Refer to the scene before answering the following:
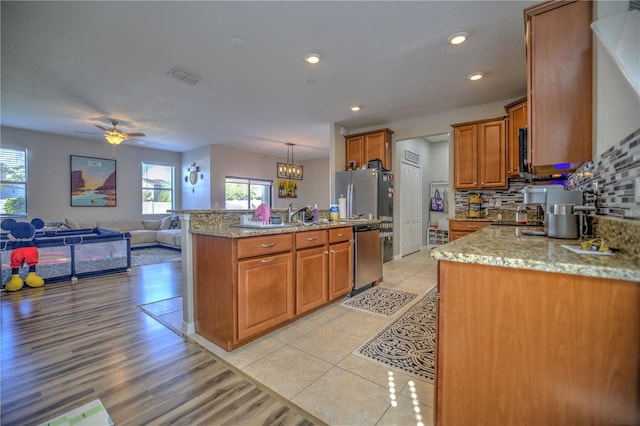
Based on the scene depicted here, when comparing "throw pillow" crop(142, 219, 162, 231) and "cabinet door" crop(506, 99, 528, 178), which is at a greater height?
"cabinet door" crop(506, 99, 528, 178)

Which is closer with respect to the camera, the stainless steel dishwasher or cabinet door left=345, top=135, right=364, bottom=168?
the stainless steel dishwasher

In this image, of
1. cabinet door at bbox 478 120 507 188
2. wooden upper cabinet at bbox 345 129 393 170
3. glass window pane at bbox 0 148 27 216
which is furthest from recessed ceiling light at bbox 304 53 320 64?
glass window pane at bbox 0 148 27 216

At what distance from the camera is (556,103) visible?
1.72 metres

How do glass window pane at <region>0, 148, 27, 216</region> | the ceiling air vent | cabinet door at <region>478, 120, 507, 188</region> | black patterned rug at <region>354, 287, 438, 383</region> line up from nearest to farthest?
black patterned rug at <region>354, 287, 438, 383</region> → the ceiling air vent → cabinet door at <region>478, 120, 507, 188</region> → glass window pane at <region>0, 148, 27, 216</region>

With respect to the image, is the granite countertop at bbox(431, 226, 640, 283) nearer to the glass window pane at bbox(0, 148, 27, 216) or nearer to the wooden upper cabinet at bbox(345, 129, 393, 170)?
the wooden upper cabinet at bbox(345, 129, 393, 170)

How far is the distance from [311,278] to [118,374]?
5.18ft

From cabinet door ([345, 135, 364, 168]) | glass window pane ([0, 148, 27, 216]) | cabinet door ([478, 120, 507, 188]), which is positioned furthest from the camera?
glass window pane ([0, 148, 27, 216])

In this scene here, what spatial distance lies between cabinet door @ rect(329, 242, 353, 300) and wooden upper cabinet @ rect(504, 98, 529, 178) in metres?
2.71

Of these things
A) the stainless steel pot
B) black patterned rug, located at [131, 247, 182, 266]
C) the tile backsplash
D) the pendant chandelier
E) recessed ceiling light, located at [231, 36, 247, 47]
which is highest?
recessed ceiling light, located at [231, 36, 247, 47]

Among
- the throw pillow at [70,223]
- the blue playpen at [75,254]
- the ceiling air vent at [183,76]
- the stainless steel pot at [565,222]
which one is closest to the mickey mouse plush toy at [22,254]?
the blue playpen at [75,254]

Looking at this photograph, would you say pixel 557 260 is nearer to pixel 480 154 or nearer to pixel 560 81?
pixel 560 81

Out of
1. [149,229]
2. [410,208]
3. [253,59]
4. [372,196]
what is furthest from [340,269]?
[149,229]

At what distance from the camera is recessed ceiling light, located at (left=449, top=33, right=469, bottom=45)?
2531 millimetres

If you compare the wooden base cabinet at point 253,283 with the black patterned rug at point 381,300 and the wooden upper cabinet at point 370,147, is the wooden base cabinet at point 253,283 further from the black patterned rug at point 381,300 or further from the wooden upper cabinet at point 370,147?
the wooden upper cabinet at point 370,147
